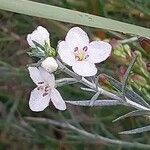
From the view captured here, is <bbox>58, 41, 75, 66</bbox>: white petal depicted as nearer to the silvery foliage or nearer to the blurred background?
the silvery foliage

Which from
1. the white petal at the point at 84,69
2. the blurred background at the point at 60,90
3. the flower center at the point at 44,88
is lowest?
the blurred background at the point at 60,90

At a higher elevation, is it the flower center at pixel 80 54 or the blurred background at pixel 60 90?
the flower center at pixel 80 54

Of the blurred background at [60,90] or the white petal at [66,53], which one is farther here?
the blurred background at [60,90]

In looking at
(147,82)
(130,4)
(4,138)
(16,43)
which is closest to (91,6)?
(130,4)

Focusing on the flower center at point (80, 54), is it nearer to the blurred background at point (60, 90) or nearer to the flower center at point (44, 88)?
the flower center at point (44, 88)

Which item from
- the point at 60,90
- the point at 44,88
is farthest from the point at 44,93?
the point at 60,90

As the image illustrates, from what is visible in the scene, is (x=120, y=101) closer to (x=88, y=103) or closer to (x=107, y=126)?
(x=88, y=103)

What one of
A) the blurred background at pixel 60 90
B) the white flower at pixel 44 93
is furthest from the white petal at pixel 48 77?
the blurred background at pixel 60 90
